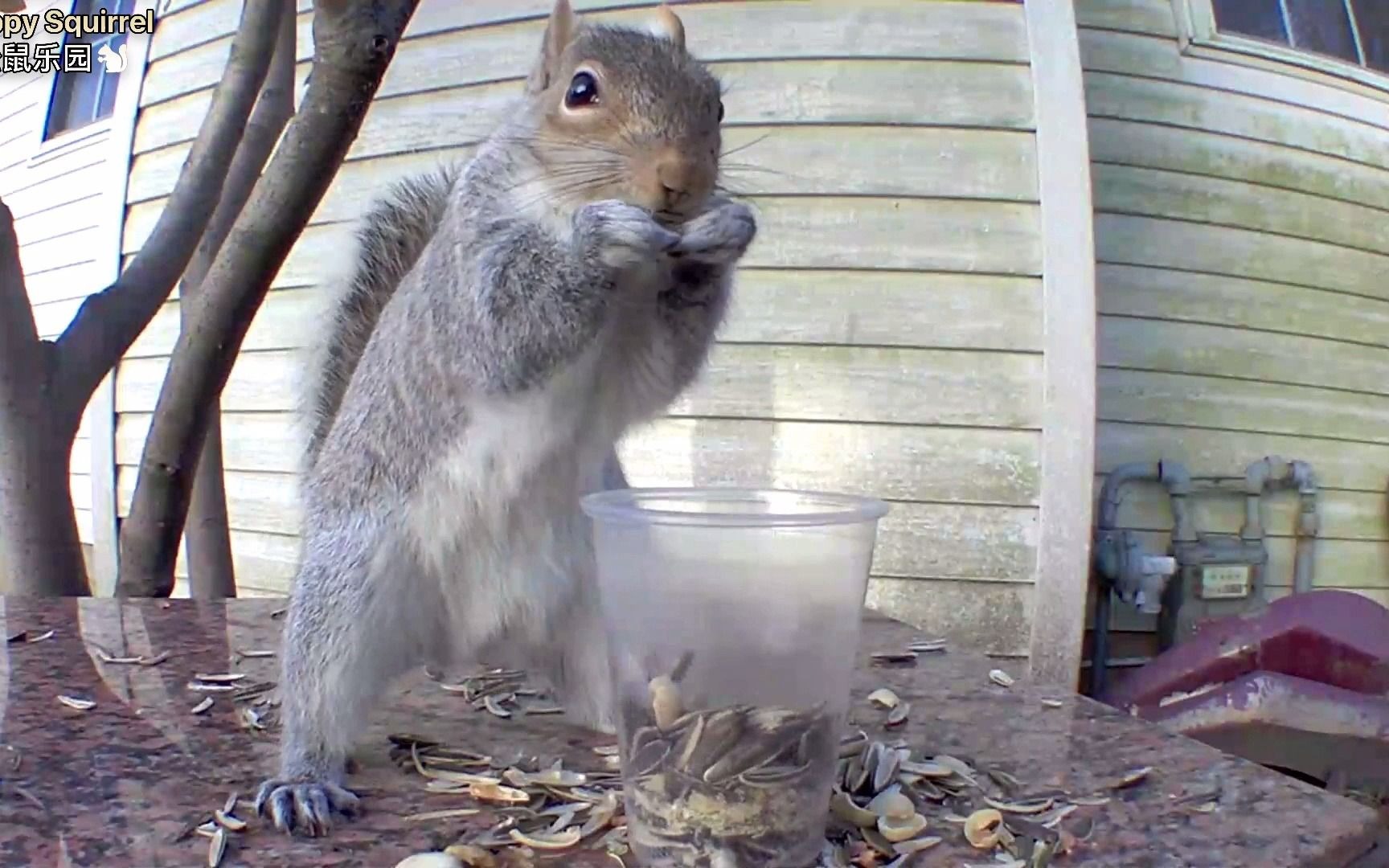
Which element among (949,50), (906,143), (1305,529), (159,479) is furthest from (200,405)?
(1305,529)

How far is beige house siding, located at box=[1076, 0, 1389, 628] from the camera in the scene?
2.15 m

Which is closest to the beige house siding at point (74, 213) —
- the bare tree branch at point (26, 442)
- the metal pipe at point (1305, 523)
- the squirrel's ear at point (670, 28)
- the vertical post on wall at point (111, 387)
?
the vertical post on wall at point (111, 387)

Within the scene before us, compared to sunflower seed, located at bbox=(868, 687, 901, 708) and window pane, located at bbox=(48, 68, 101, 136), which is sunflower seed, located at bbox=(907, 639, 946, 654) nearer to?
sunflower seed, located at bbox=(868, 687, 901, 708)

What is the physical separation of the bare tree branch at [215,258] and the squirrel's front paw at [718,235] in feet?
2.65

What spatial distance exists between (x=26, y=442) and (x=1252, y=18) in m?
2.48

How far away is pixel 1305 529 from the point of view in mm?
2270

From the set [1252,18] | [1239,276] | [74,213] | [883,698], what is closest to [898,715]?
[883,698]

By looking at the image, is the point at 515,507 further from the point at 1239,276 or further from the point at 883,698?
the point at 1239,276

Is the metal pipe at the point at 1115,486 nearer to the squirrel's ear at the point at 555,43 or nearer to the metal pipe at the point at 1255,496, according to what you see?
the metal pipe at the point at 1255,496

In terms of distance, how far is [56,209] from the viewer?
114 inches

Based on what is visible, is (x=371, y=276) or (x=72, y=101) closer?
(x=371, y=276)

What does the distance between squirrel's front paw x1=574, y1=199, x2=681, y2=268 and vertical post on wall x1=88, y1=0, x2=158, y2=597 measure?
214 cm

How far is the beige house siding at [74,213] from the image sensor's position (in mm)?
2441

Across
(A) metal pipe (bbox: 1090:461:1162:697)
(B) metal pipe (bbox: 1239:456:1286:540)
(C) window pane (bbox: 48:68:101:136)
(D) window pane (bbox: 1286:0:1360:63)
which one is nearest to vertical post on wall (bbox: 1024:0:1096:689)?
(A) metal pipe (bbox: 1090:461:1162:697)
